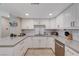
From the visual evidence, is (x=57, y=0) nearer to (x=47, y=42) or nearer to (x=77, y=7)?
(x=77, y=7)

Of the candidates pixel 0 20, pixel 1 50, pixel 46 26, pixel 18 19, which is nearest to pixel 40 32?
pixel 46 26

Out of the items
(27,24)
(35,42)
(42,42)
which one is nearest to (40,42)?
(42,42)

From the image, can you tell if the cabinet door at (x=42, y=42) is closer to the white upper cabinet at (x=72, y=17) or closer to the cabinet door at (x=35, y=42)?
the cabinet door at (x=35, y=42)

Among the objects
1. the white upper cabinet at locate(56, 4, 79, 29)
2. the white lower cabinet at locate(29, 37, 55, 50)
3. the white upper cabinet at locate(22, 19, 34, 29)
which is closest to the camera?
the white upper cabinet at locate(56, 4, 79, 29)

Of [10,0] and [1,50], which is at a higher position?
[10,0]

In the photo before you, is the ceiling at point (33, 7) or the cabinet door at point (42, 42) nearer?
→ the ceiling at point (33, 7)

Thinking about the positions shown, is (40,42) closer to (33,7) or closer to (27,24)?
(27,24)

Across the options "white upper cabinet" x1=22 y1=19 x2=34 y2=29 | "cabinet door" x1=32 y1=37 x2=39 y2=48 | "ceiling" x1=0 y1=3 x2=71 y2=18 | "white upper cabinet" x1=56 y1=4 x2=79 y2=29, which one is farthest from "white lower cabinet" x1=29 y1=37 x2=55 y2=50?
"white upper cabinet" x1=56 y1=4 x2=79 y2=29

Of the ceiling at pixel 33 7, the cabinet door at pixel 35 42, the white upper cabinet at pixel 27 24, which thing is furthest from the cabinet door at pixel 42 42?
the ceiling at pixel 33 7

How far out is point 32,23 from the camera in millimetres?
6602

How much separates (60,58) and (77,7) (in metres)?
2.23

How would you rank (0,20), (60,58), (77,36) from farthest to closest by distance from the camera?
(0,20) → (77,36) → (60,58)

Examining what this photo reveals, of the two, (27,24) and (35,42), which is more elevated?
(27,24)

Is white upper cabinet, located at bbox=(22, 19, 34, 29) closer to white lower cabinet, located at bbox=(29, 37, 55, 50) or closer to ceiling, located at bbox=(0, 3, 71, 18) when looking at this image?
white lower cabinet, located at bbox=(29, 37, 55, 50)
